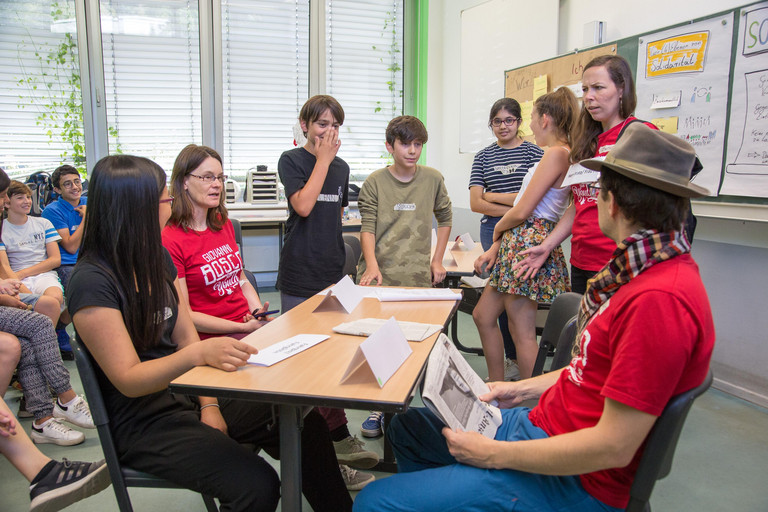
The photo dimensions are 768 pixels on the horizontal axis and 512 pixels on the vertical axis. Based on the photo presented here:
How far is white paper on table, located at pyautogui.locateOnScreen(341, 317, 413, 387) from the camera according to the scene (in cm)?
114

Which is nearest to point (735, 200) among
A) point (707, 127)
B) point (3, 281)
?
point (707, 127)

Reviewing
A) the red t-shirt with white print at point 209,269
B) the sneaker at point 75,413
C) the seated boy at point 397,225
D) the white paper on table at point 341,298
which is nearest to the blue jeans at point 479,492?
the white paper on table at point 341,298

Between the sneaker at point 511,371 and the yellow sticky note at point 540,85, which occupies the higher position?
the yellow sticky note at point 540,85

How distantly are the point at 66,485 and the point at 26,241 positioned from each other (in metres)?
2.32

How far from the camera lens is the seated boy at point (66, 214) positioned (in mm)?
3652

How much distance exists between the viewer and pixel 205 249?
196 cm

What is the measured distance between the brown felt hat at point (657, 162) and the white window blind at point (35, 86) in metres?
5.42

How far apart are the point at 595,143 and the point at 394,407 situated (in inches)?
58.4

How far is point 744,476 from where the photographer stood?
2113mm

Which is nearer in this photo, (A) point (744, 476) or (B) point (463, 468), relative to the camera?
(B) point (463, 468)

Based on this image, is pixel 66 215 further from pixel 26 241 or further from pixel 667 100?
pixel 667 100

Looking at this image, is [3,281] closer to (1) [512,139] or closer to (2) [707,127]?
(1) [512,139]

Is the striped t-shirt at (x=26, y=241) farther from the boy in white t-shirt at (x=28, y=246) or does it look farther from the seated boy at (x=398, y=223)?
the seated boy at (x=398, y=223)

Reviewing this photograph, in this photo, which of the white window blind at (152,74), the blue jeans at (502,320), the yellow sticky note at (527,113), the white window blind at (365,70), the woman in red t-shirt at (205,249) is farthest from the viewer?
the white window blind at (365,70)
